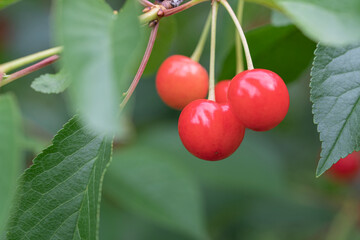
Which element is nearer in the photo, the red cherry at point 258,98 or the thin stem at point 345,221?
the red cherry at point 258,98

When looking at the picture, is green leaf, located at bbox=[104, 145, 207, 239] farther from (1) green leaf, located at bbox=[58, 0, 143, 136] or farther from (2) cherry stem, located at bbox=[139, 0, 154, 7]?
(1) green leaf, located at bbox=[58, 0, 143, 136]

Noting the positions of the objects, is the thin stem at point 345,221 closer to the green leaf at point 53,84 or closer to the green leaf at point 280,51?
the green leaf at point 280,51

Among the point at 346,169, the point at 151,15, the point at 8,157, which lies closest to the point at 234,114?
the point at 151,15

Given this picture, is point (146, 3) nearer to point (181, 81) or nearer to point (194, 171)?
point (181, 81)

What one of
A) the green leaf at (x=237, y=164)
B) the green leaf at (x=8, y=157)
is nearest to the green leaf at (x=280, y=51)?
the green leaf at (x=8, y=157)

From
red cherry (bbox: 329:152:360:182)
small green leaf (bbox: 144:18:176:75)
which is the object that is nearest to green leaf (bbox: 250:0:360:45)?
small green leaf (bbox: 144:18:176:75)

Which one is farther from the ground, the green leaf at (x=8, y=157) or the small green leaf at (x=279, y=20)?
the green leaf at (x=8, y=157)

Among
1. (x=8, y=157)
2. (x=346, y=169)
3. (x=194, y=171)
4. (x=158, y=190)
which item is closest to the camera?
(x=8, y=157)
